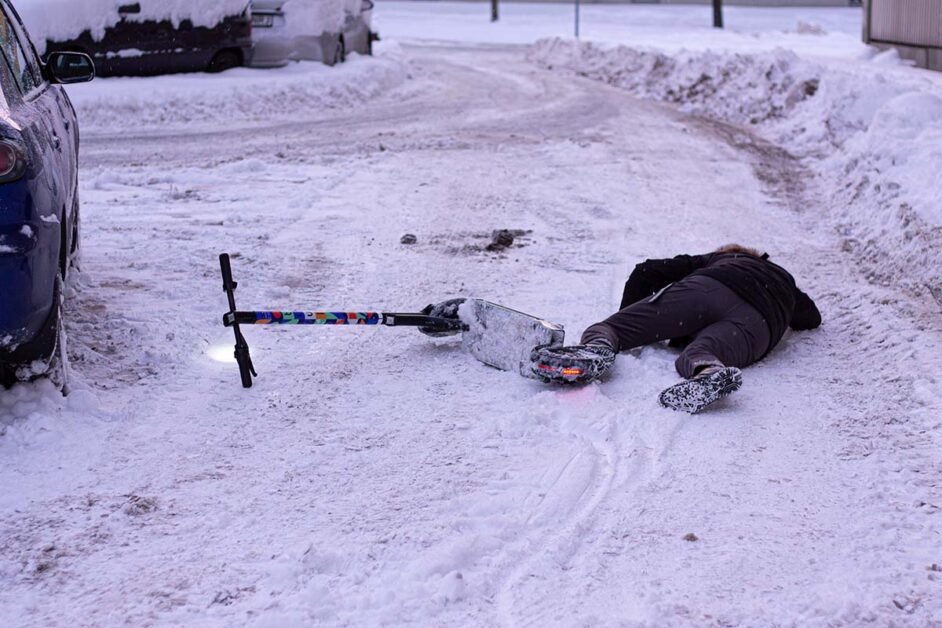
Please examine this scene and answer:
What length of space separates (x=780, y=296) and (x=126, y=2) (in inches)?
428

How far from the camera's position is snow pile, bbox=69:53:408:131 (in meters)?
12.9

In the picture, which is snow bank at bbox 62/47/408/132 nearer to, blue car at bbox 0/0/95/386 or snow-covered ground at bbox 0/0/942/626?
snow-covered ground at bbox 0/0/942/626

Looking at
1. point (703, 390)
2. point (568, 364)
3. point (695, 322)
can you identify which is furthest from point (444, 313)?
point (703, 390)

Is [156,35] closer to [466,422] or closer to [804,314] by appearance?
[804,314]

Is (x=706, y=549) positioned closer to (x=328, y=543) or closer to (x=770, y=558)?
(x=770, y=558)

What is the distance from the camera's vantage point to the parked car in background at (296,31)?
1484cm

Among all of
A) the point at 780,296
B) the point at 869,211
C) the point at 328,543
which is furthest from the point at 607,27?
the point at 328,543

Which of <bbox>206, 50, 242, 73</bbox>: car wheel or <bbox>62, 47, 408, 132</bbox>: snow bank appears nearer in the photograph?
<bbox>62, 47, 408, 132</bbox>: snow bank

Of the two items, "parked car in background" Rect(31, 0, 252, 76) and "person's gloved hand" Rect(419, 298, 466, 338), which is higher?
"parked car in background" Rect(31, 0, 252, 76)

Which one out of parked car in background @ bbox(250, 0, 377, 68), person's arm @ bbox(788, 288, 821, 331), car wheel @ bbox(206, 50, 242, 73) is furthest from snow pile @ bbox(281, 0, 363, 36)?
person's arm @ bbox(788, 288, 821, 331)

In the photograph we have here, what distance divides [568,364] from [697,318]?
0.81m

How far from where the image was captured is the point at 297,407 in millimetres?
4504

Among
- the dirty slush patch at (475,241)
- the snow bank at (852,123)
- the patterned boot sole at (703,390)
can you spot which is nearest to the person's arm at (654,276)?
the patterned boot sole at (703,390)

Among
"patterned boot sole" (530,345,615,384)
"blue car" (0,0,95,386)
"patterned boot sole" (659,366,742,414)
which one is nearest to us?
"blue car" (0,0,95,386)
